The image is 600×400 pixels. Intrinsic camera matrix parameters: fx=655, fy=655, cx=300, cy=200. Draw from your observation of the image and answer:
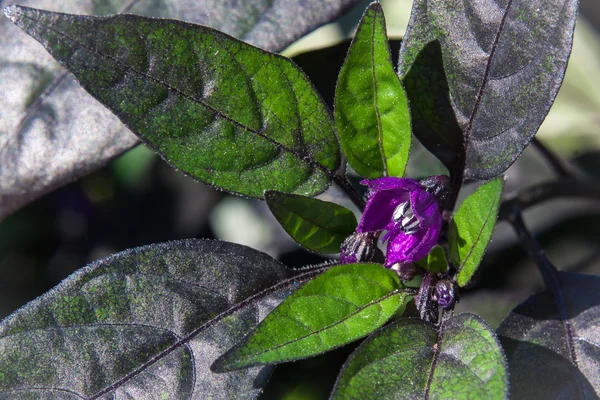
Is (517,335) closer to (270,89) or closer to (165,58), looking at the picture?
(270,89)

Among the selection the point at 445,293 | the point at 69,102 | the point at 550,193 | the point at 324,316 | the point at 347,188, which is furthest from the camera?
the point at 550,193

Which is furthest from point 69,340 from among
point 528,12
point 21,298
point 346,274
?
point 21,298

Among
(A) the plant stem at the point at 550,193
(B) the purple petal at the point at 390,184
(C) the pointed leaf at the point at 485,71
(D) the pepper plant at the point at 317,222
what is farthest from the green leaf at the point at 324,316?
(A) the plant stem at the point at 550,193

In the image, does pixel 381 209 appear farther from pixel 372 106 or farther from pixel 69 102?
pixel 69 102

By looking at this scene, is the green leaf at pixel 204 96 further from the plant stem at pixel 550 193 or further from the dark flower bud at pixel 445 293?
the plant stem at pixel 550 193

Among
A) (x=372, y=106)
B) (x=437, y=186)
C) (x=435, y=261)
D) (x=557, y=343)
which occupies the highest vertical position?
(x=372, y=106)

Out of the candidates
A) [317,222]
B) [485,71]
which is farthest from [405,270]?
[485,71]
